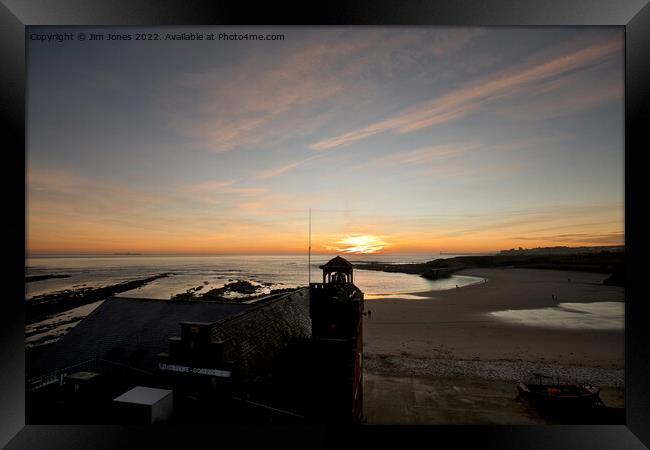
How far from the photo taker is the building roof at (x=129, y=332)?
11367 millimetres

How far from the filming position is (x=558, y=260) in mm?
76125

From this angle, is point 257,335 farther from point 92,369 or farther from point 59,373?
point 59,373

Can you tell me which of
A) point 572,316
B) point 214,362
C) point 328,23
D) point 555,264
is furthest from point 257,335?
point 555,264

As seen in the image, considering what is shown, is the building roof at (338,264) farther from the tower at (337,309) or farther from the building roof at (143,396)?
the building roof at (143,396)

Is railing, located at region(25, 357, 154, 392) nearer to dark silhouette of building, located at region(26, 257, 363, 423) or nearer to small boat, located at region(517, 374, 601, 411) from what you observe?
dark silhouette of building, located at region(26, 257, 363, 423)

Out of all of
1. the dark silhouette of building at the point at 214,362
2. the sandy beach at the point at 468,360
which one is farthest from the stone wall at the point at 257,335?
the sandy beach at the point at 468,360

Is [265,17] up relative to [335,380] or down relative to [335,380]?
up

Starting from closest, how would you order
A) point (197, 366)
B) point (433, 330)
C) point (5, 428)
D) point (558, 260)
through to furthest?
1. point (5, 428)
2. point (197, 366)
3. point (433, 330)
4. point (558, 260)

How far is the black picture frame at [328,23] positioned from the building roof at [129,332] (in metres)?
4.54

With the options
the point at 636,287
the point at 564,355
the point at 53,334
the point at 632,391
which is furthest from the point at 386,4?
the point at 53,334

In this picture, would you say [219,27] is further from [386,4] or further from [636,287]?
[636,287]

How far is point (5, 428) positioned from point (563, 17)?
14.5 meters

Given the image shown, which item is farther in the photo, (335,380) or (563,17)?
(335,380)

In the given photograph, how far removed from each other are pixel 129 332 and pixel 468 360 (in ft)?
67.7
